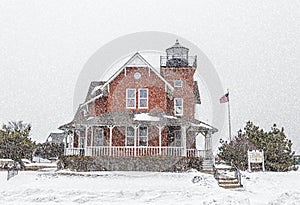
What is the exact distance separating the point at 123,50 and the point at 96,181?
1320cm

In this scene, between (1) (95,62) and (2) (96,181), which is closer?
(2) (96,181)

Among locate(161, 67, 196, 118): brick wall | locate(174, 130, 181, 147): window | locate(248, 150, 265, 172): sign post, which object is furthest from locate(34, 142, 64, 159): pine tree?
locate(248, 150, 265, 172): sign post

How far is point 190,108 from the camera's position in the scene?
87.4 ft

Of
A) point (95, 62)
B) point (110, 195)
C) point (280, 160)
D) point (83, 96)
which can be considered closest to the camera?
point (110, 195)

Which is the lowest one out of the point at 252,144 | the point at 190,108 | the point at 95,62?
the point at 252,144

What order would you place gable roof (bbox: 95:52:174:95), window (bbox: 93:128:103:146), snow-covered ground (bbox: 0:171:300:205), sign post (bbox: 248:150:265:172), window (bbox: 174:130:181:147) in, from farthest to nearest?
window (bbox: 174:130:181:147), window (bbox: 93:128:103:146), gable roof (bbox: 95:52:174:95), sign post (bbox: 248:150:265:172), snow-covered ground (bbox: 0:171:300:205)

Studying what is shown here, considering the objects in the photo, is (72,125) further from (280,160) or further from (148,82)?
(280,160)

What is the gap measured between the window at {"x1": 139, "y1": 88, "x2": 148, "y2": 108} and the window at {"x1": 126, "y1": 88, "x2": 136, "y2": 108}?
48cm

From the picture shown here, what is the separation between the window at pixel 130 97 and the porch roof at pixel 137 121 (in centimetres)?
92

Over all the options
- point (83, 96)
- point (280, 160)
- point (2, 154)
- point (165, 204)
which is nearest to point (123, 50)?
point (83, 96)

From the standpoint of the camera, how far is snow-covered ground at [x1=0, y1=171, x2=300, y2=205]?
13633 millimetres

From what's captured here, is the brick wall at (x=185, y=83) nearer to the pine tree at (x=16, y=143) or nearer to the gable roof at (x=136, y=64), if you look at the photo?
the gable roof at (x=136, y=64)

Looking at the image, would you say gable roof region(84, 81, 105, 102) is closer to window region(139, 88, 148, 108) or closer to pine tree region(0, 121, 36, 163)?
window region(139, 88, 148, 108)

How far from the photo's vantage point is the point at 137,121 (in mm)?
21969
